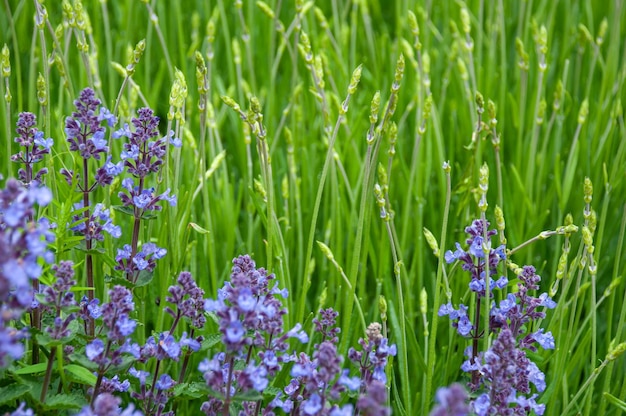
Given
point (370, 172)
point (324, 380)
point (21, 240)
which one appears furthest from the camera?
point (370, 172)

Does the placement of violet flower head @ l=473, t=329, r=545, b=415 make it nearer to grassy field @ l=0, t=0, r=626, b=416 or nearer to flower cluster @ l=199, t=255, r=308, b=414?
grassy field @ l=0, t=0, r=626, b=416

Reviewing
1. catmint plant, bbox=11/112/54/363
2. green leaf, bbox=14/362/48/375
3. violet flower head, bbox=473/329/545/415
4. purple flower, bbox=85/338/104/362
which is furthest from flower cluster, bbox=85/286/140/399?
violet flower head, bbox=473/329/545/415

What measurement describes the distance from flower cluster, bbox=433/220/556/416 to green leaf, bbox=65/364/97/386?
747 mm

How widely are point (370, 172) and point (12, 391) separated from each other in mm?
970

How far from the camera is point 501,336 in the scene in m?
1.48

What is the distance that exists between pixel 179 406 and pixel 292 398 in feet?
1.48

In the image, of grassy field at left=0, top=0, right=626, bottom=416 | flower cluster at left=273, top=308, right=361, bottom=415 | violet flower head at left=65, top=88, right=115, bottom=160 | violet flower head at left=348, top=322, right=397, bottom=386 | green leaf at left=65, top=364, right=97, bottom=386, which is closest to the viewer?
flower cluster at left=273, top=308, right=361, bottom=415

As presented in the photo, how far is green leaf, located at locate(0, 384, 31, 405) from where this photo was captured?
146cm

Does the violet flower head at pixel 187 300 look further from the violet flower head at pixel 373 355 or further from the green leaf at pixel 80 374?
the violet flower head at pixel 373 355

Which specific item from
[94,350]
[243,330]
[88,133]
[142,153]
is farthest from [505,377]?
[88,133]

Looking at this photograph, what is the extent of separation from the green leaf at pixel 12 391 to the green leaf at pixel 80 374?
99 mm

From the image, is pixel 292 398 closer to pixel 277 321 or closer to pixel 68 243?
pixel 277 321

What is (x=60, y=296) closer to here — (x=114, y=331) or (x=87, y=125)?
(x=114, y=331)

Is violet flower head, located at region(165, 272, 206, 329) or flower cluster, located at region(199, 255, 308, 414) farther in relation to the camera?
violet flower head, located at region(165, 272, 206, 329)
